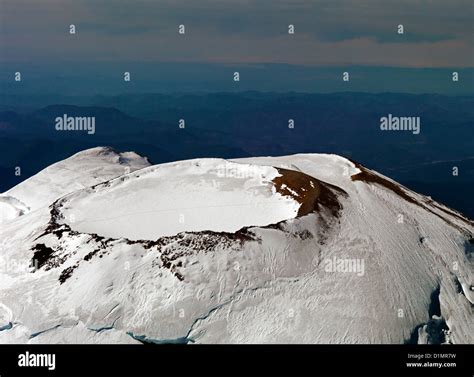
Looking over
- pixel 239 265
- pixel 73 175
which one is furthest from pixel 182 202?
pixel 73 175

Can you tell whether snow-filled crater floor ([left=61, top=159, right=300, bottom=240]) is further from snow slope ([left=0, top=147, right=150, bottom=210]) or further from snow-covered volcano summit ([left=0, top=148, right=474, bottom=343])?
snow slope ([left=0, top=147, right=150, bottom=210])

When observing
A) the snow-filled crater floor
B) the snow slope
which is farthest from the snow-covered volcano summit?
the snow slope

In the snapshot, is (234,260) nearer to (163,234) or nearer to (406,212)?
(163,234)

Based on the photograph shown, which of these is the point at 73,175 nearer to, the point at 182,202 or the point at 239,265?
the point at 182,202

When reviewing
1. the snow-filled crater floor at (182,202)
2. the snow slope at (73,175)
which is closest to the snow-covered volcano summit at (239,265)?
the snow-filled crater floor at (182,202)

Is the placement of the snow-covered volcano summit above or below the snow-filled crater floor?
below

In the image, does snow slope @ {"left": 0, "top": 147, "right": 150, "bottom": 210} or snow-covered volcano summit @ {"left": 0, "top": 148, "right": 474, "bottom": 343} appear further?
snow slope @ {"left": 0, "top": 147, "right": 150, "bottom": 210}
